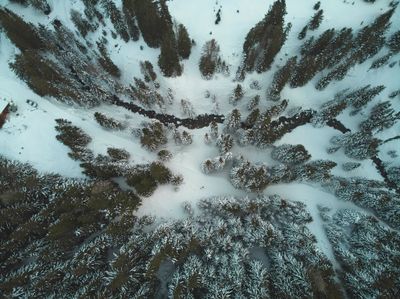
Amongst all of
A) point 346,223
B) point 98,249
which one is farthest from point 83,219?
point 346,223

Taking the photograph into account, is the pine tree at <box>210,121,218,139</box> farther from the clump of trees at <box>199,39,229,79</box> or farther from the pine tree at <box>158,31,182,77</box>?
the pine tree at <box>158,31,182,77</box>

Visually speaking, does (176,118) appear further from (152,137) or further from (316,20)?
(316,20)

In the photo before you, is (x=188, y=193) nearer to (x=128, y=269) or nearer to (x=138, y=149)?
(x=138, y=149)

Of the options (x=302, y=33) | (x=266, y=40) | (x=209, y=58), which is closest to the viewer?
(x=266, y=40)

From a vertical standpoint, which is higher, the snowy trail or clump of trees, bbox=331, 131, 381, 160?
the snowy trail

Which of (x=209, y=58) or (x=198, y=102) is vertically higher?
(x=209, y=58)

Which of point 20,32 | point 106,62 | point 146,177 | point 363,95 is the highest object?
point 363,95

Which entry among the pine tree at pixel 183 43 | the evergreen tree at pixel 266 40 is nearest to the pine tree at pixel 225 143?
the evergreen tree at pixel 266 40

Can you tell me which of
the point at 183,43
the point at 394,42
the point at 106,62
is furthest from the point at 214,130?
the point at 394,42

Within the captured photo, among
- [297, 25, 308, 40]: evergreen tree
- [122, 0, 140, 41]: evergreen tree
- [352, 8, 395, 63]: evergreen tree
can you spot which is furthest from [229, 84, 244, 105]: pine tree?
[122, 0, 140, 41]: evergreen tree
